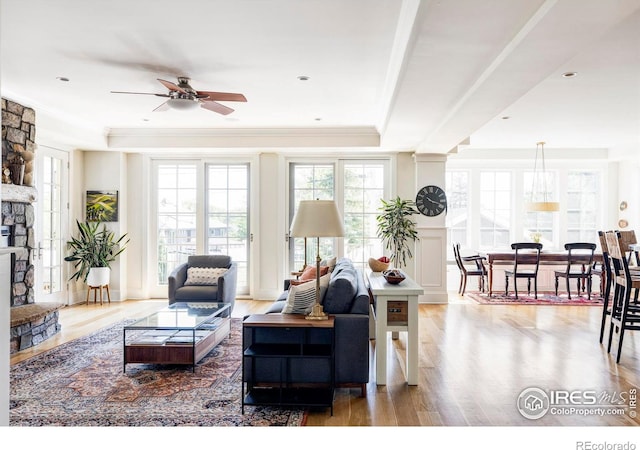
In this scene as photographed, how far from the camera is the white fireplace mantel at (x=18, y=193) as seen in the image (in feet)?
15.2

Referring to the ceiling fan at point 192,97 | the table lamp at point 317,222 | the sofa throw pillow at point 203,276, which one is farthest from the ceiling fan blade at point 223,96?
the sofa throw pillow at point 203,276

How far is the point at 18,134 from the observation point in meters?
4.93

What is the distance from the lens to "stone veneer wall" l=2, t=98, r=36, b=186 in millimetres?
4742

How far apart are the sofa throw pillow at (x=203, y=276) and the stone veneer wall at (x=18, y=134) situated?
2.14 meters

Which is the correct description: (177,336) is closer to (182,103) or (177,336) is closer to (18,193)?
(182,103)

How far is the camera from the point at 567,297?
748 centimetres

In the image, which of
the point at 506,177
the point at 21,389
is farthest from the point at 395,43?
the point at 506,177

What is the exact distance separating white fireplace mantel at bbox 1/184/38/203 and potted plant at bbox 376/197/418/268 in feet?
15.1

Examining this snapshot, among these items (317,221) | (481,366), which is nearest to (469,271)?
(481,366)

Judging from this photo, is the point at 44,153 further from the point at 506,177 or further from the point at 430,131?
the point at 506,177

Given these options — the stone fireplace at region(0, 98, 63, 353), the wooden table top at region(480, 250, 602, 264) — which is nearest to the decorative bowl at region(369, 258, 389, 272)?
the stone fireplace at region(0, 98, 63, 353)

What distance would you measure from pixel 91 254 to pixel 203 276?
211 cm
